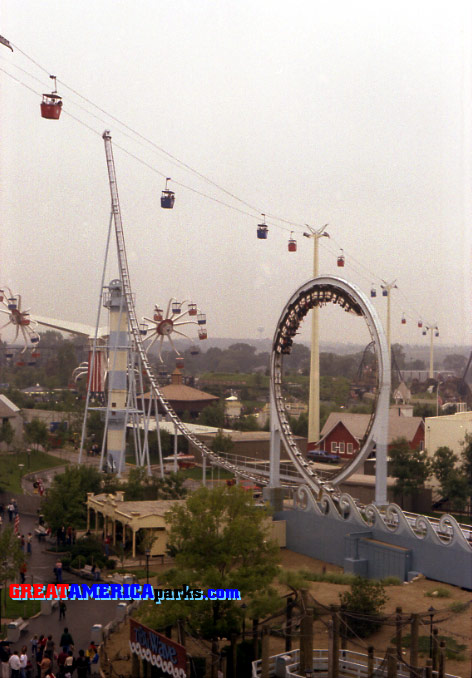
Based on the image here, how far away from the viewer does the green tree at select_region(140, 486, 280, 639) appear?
40.3 feet

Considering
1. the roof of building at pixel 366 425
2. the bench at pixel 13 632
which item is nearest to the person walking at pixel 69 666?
the bench at pixel 13 632

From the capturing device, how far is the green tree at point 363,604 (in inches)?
519

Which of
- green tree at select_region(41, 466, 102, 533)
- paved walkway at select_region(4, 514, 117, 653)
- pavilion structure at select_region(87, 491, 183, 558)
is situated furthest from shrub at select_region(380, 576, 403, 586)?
green tree at select_region(41, 466, 102, 533)

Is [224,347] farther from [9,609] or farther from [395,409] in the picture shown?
[9,609]

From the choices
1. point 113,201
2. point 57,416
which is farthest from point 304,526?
point 57,416

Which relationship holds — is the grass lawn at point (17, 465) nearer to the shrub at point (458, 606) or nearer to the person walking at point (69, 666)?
the person walking at point (69, 666)

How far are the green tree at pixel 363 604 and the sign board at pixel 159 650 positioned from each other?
Result: 314cm

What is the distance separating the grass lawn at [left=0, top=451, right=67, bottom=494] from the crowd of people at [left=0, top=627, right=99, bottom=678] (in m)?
16.3

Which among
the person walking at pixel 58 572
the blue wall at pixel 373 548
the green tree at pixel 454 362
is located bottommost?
the person walking at pixel 58 572

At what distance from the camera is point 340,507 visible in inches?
765

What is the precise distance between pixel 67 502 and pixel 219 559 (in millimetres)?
9398

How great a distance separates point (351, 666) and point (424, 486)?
16918 mm

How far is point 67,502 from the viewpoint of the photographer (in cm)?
2136

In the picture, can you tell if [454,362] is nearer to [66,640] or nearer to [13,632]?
[13,632]
